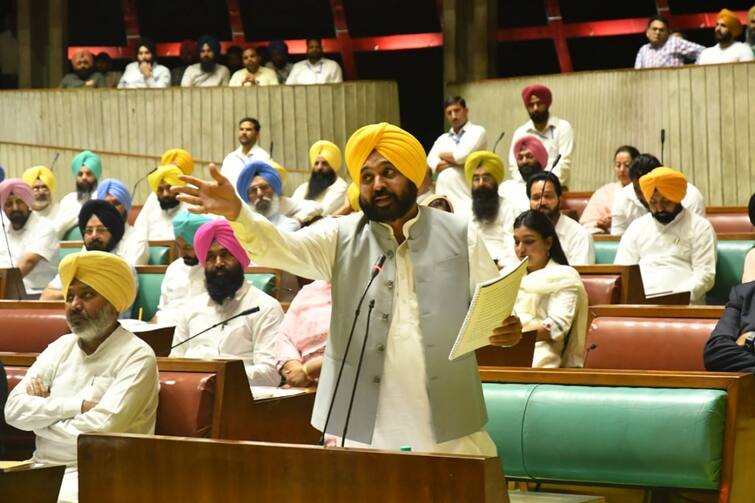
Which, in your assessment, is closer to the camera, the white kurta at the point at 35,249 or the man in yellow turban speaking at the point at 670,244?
the man in yellow turban speaking at the point at 670,244

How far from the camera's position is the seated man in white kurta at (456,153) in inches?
365

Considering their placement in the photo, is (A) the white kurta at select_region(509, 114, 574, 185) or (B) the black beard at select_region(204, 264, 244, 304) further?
(A) the white kurta at select_region(509, 114, 574, 185)

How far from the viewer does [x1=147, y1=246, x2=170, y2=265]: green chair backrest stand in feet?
26.9

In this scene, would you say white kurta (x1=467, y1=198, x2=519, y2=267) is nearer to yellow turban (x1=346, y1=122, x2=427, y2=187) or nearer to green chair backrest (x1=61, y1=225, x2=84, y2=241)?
green chair backrest (x1=61, y1=225, x2=84, y2=241)

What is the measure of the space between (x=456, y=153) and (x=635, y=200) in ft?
5.46

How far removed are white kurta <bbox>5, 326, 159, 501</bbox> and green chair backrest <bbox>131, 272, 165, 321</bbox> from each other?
260cm

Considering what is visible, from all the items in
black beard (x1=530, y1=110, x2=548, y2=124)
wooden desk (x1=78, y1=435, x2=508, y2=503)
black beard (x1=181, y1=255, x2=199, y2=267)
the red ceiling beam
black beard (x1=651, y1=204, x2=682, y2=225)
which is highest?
the red ceiling beam

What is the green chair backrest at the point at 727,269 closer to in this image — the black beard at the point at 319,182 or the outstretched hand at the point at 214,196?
the black beard at the point at 319,182

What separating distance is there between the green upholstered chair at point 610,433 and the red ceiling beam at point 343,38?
11.5m

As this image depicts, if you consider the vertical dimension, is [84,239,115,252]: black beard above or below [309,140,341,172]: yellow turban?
below

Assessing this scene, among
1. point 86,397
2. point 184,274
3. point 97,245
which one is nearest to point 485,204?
point 184,274

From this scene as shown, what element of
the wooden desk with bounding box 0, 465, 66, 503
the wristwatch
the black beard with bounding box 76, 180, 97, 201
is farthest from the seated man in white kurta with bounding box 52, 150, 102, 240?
the wristwatch

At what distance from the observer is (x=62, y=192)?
11672mm

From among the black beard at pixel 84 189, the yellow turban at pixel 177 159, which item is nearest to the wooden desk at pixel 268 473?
the black beard at pixel 84 189
